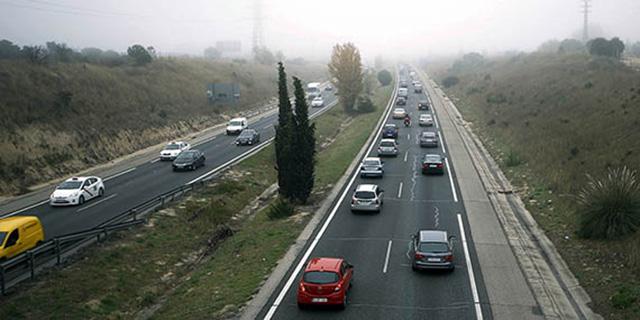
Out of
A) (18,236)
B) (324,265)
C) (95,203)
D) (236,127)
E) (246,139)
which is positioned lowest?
(95,203)

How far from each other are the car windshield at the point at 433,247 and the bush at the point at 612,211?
7252 mm

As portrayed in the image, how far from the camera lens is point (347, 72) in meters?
83.6

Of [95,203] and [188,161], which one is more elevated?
[188,161]

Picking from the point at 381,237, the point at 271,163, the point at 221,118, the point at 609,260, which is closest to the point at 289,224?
the point at 381,237

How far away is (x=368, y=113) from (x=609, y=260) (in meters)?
62.5

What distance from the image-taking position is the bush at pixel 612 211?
24.1 meters

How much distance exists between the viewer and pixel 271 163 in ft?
169

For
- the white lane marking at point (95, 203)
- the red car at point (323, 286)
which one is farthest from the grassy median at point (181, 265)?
the white lane marking at point (95, 203)

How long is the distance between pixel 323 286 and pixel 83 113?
151ft

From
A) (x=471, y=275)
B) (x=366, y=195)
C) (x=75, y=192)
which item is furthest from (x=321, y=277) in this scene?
(x=75, y=192)

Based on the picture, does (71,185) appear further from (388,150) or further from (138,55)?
(138,55)

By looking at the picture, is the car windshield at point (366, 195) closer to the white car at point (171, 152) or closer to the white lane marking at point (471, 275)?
the white lane marking at point (471, 275)

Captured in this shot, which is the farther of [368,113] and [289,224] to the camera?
[368,113]

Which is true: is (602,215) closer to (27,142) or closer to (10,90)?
(27,142)
